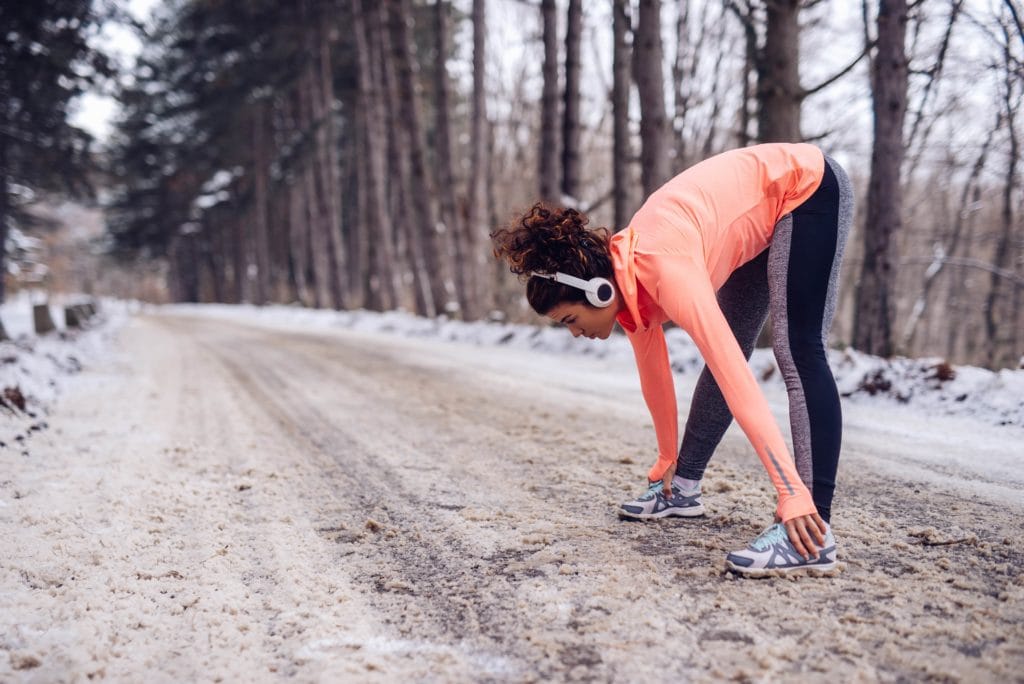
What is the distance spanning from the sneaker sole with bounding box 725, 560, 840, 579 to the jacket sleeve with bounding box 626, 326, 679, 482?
63 centimetres

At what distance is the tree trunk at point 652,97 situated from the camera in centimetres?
796

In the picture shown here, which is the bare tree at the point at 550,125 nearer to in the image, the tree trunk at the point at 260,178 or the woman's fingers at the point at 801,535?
the woman's fingers at the point at 801,535

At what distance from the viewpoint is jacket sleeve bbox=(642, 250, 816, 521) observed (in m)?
1.97

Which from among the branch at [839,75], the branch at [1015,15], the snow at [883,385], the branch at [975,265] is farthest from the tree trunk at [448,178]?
the branch at [1015,15]

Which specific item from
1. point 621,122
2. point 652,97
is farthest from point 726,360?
point 621,122

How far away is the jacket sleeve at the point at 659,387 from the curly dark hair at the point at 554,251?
480 mm

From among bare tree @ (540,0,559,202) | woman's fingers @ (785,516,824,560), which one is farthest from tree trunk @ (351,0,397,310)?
woman's fingers @ (785,516,824,560)

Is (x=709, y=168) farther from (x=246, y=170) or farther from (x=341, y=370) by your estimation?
(x=246, y=170)

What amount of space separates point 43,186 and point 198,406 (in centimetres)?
1457

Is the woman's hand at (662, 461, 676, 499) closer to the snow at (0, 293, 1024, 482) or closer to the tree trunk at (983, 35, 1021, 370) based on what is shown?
the snow at (0, 293, 1024, 482)

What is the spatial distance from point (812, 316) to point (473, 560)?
1.42 m

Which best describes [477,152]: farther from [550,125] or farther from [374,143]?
[374,143]

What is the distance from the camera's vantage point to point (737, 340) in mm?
2547

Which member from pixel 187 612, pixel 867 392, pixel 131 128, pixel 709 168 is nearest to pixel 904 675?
pixel 709 168
